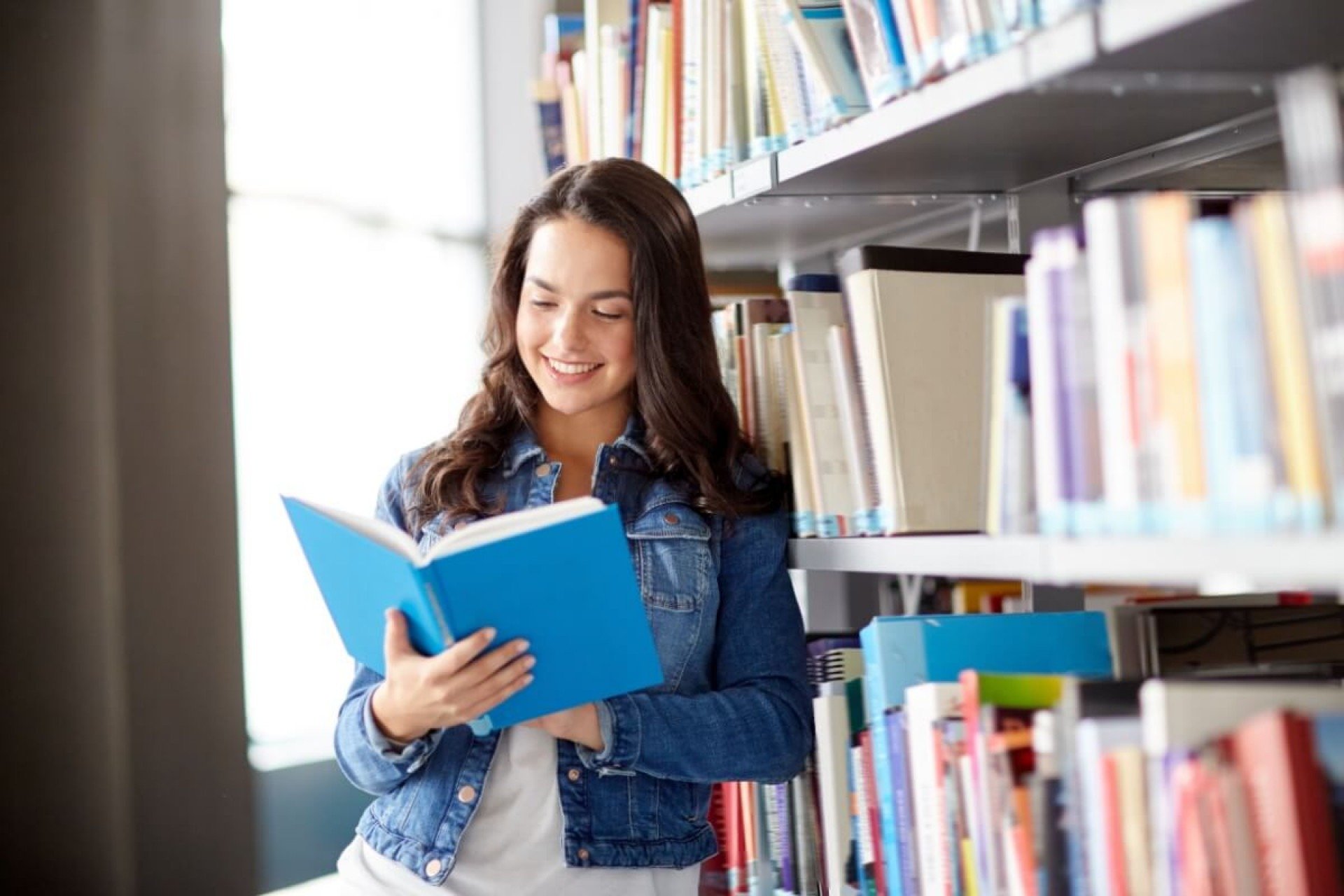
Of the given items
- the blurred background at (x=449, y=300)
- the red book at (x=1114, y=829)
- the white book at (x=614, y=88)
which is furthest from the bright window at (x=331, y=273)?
the red book at (x=1114, y=829)

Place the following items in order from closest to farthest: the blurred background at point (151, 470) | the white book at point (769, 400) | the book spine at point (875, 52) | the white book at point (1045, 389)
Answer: the white book at point (1045, 389), the book spine at point (875, 52), the white book at point (769, 400), the blurred background at point (151, 470)

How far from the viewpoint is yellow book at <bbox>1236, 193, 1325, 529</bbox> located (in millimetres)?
907

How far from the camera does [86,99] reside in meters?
2.65

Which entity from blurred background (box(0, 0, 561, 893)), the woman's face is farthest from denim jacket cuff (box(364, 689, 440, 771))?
blurred background (box(0, 0, 561, 893))

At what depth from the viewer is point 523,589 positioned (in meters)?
1.35

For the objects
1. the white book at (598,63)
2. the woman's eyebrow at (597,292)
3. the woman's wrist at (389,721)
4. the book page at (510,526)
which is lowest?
the woman's wrist at (389,721)

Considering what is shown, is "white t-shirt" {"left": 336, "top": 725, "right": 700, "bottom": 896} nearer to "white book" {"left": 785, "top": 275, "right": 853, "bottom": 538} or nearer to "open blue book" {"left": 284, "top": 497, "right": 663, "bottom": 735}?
"open blue book" {"left": 284, "top": 497, "right": 663, "bottom": 735}

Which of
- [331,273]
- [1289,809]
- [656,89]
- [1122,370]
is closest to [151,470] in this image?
[331,273]

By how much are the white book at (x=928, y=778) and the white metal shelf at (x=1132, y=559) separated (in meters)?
0.12

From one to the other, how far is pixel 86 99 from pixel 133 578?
922 millimetres

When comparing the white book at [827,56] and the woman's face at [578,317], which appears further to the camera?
the woman's face at [578,317]

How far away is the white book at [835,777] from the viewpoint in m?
1.62

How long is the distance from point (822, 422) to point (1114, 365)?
1.98 ft

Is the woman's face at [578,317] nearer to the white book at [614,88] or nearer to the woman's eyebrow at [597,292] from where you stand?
the woman's eyebrow at [597,292]
